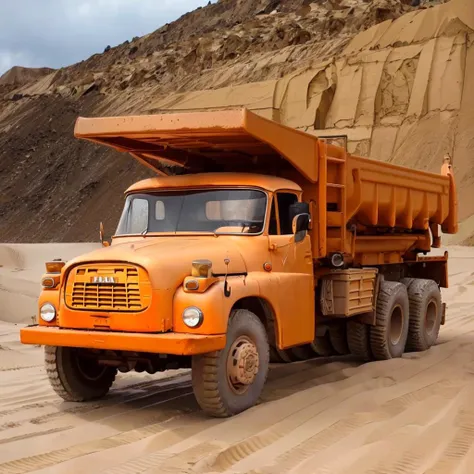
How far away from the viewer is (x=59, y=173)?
48.0m

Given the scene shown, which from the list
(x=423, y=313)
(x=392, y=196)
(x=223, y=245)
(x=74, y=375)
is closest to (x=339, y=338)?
(x=423, y=313)

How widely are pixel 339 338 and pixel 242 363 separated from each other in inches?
142

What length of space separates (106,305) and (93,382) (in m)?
1.38

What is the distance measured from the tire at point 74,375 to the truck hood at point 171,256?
3.21 ft

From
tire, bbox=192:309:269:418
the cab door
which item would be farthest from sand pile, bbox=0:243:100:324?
tire, bbox=192:309:269:418

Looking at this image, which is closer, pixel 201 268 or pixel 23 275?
pixel 201 268

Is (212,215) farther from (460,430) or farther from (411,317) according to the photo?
(411,317)

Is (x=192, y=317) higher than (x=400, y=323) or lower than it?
higher

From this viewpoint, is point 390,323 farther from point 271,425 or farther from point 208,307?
point 208,307

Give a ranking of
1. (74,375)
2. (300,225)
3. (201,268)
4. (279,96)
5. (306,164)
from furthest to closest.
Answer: (279,96) → (306,164) → (300,225) → (74,375) → (201,268)

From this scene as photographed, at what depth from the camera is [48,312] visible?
268 inches

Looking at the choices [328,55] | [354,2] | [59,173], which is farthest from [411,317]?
[354,2]

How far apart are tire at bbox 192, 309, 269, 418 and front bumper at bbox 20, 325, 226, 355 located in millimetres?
251

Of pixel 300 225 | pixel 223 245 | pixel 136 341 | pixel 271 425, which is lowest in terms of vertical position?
pixel 271 425
